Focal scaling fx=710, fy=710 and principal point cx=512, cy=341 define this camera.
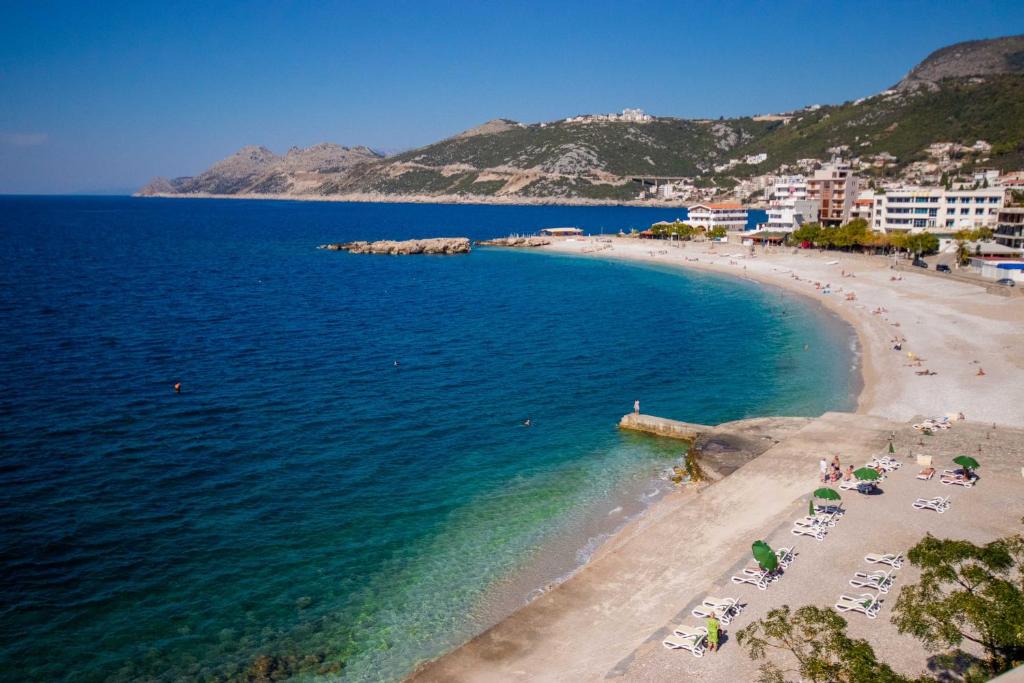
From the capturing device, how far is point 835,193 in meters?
137

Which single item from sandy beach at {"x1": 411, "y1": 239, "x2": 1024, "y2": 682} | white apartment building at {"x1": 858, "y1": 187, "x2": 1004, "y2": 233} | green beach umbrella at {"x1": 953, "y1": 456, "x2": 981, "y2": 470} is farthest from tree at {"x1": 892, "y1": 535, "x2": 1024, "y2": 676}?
white apartment building at {"x1": 858, "y1": 187, "x2": 1004, "y2": 233}

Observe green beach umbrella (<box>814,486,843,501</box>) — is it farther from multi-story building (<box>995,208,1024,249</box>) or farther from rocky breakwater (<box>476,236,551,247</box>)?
rocky breakwater (<box>476,236,551,247</box>)

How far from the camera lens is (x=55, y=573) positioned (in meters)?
25.2

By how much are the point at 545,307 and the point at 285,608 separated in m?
61.0

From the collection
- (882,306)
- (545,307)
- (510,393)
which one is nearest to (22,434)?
(510,393)

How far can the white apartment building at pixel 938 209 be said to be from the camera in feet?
369

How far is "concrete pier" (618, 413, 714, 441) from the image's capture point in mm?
38938

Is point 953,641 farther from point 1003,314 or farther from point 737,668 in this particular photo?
point 1003,314

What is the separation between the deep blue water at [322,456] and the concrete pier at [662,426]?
1.21 metres

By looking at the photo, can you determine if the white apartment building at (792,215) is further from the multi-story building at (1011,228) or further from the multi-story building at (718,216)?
the multi-story building at (1011,228)

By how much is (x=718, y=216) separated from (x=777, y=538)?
144 m

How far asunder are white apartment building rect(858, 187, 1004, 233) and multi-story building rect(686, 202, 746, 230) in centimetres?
4222

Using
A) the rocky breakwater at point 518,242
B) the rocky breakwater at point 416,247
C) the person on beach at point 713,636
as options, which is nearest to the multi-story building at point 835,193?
the rocky breakwater at point 518,242

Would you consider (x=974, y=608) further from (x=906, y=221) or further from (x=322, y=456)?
(x=906, y=221)
